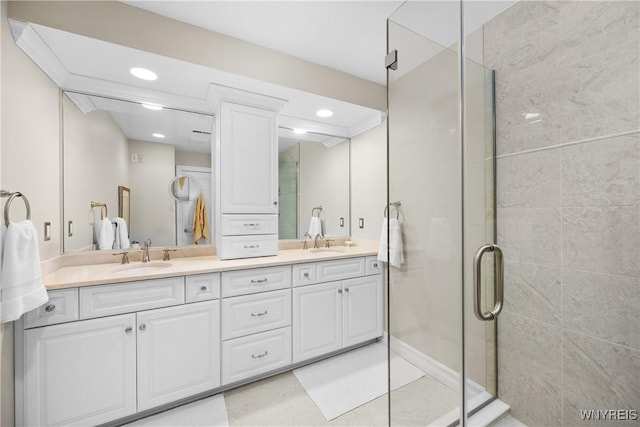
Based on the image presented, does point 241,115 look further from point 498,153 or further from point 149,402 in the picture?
point 149,402

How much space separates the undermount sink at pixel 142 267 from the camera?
178 cm

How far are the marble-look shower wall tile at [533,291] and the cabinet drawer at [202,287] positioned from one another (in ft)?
5.61

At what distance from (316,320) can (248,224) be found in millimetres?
931

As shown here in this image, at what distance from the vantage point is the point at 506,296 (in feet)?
4.78

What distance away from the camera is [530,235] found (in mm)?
1376

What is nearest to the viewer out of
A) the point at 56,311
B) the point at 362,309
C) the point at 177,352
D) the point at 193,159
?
the point at 56,311

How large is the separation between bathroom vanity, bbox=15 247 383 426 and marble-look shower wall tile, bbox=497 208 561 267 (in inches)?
45.3

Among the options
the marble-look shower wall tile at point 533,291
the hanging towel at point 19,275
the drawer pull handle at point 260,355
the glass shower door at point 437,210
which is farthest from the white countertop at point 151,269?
the marble-look shower wall tile at point 533,291

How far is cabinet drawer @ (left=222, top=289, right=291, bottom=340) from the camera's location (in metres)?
1.75

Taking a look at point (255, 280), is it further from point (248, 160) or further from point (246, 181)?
point (248, 160)

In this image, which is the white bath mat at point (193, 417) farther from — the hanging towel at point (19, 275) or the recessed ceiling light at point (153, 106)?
the recessed ceiling light at point (153, 106)

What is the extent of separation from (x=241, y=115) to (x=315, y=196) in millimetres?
1053

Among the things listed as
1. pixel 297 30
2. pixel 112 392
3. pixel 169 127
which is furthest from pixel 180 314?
pixel 297 30

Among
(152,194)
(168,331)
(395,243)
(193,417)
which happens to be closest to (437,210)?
(395,243)
